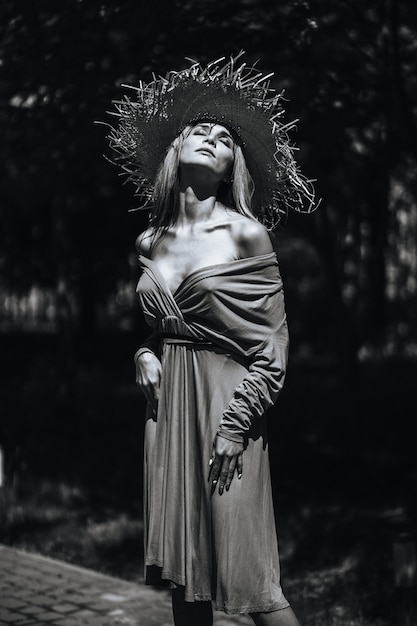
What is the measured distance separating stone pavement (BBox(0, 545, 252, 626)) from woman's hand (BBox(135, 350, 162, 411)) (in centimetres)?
222

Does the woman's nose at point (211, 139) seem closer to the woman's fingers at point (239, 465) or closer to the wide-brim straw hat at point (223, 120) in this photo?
the wide-brim straw hat at point (223, 120)

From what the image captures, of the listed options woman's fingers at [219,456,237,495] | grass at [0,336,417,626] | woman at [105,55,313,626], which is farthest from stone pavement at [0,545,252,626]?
woman's fingers at [219,456,237,495]

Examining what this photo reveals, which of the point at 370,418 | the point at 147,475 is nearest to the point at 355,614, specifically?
the point at 147,475

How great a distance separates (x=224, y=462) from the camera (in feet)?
11.5

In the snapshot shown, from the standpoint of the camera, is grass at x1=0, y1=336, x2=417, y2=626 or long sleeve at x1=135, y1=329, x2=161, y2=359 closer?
long sleeve at x1=135, y1=329, x2=161, y2=359

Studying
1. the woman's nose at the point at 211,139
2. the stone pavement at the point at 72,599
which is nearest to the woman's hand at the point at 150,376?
the woman's nose at the point at 211,139

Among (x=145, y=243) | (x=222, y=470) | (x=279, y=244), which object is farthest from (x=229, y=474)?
(x=279, y=244)

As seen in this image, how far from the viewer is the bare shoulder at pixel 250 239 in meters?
3.64

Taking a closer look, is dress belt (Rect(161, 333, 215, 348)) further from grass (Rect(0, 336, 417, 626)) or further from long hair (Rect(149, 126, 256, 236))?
grass (Rect(0, 336, 417, 626))

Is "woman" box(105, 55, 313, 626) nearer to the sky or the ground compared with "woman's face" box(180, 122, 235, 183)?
nearer to the ground

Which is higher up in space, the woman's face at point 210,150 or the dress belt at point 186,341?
the woman's face at point 210,150

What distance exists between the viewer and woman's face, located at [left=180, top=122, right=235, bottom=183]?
3691 mm

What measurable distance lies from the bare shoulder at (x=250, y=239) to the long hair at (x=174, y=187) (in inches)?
6.4

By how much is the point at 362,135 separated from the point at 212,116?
4.58 metres
